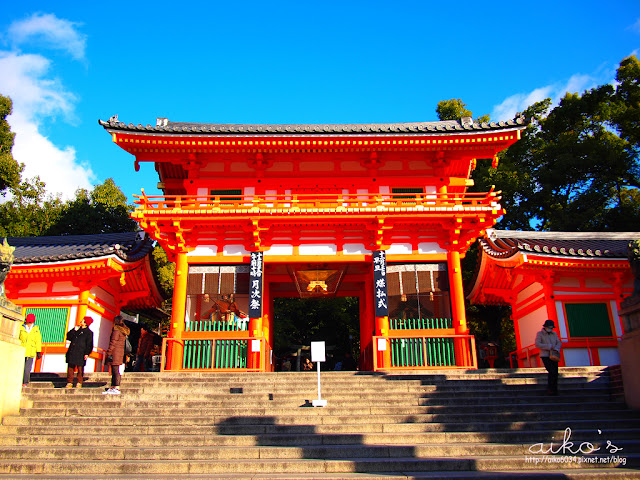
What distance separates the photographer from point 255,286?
1506 cm

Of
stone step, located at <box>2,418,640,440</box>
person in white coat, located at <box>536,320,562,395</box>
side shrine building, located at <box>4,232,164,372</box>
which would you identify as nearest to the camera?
stone step, located at <box>2,418,640,440</box>

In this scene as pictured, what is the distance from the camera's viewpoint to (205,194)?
17.0 meters

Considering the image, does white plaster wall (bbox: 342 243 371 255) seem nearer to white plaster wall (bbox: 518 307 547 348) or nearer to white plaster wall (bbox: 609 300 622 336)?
white plaster wall (bbox: 518 307 547 348)

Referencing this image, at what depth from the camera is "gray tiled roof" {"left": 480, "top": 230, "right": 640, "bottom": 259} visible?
589 inches

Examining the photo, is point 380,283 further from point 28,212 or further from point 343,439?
point 28,212

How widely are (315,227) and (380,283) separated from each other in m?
2.85

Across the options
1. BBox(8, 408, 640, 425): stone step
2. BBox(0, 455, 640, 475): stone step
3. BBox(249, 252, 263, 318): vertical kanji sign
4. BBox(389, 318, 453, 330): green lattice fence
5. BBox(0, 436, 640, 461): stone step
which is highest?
BBox(249, 252, 263, 318): vertical kanji sign

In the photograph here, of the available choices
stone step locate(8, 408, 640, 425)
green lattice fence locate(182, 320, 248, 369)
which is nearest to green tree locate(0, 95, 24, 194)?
green lattice fence locate(182, 320, 248, 369)

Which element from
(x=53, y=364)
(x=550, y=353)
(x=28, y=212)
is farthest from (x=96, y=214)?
(x=550, y=353)

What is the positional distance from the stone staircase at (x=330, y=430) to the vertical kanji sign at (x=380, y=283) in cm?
369

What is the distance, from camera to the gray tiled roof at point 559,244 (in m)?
15.0

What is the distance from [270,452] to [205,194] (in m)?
11.6

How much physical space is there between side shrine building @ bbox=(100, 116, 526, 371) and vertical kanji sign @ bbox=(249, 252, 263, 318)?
0.11 feet

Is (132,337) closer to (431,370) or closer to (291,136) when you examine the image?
(291,136)
